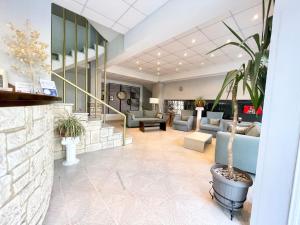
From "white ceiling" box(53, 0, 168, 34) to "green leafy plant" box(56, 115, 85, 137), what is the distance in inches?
79.6

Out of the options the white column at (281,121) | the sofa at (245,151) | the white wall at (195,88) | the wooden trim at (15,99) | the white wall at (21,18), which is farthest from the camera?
the white wall at (195,88)

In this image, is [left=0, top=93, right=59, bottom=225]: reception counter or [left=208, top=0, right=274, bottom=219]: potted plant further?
[left=208, top=0, right=274, bottom=219]: potted plant

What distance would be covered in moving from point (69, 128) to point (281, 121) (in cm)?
277

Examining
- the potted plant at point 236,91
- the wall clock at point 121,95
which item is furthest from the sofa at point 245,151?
the wall clock at point 121,95

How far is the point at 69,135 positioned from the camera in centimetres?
234

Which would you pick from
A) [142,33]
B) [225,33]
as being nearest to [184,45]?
[225,33]

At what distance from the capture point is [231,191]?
1.38m

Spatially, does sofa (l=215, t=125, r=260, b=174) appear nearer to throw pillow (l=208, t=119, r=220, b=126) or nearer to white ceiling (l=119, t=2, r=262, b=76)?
white ceiling (l=119, t=2, r=262, b=76)

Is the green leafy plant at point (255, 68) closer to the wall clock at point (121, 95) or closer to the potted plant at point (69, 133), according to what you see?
the potted plant at point (69, 133)

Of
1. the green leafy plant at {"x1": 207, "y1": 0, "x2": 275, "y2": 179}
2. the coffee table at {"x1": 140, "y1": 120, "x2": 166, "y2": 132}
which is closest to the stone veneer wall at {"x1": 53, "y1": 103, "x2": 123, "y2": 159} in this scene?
the coffee table at {"x1": 140, "y1": 120, "x2": 166, "y2": 132}

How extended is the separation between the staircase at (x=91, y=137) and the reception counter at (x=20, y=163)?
1764 mm

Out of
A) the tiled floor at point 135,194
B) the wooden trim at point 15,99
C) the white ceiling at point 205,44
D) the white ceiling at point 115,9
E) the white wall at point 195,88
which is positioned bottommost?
the tiled floor at point 135,194

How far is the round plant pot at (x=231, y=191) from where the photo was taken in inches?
52.8

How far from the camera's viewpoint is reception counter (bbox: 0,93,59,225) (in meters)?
0.69
